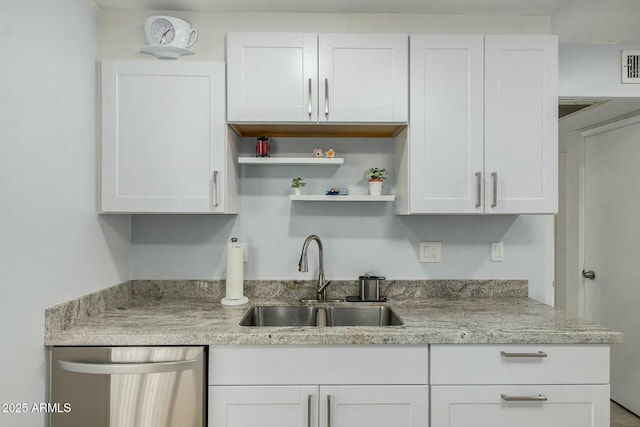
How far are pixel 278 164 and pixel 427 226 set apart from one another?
0.90m

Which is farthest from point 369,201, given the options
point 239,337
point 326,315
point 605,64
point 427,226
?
point 605,64

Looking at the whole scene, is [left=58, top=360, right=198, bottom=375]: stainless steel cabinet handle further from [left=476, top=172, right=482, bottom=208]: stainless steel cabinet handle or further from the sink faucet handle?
[left=476, top=172, right=482, bottom=208]: stainless steel cabinet handle

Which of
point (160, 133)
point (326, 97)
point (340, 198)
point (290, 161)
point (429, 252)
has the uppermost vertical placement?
point (326, 97)

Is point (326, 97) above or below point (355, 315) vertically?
above

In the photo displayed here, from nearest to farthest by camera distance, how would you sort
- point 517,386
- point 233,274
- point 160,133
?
point 517,386
point 160,133
point 233,274

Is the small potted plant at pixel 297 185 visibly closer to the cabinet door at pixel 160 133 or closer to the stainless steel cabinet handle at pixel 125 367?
the cabinet door at pixel 160 133

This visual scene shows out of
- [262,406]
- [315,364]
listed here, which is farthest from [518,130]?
[262,406]

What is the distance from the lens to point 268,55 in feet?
6.44

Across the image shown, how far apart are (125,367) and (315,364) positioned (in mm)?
708

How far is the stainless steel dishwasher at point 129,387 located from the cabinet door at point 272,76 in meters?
1.10

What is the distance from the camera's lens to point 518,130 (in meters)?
1.98

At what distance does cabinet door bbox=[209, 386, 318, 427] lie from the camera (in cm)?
159

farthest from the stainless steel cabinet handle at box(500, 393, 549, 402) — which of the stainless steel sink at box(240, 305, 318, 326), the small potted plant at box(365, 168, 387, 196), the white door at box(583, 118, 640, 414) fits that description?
the white door at box(583, 118, 640, 414)

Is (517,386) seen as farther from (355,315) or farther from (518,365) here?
(355,315)
